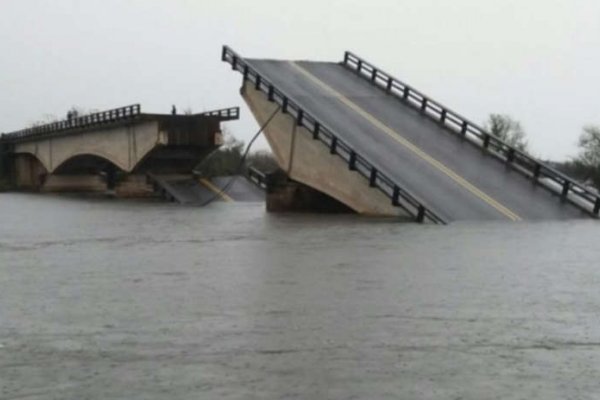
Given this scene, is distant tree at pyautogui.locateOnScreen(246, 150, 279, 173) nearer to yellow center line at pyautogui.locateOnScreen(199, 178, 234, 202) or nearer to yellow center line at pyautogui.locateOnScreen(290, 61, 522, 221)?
yellow center line at pyautogui.locateOnScreen(199, 178, 234, 202)

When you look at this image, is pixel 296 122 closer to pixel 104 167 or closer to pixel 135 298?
pixel 135 298

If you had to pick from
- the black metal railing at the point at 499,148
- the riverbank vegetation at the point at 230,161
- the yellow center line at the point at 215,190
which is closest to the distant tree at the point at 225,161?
the riverbank vegetation at the point at 230,161

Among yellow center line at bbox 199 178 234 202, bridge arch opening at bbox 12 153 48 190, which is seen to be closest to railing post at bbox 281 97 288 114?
yellow center line at bbox 199 178 234 202

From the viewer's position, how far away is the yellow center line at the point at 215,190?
2392 inches

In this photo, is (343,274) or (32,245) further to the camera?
(32,245)

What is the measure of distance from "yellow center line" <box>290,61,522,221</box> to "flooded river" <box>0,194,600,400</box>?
5.89 metres

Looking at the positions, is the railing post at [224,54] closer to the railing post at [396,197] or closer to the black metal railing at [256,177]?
the black metal railing at [256,177]

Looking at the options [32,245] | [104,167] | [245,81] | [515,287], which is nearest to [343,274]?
[515,287]

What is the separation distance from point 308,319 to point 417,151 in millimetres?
23892

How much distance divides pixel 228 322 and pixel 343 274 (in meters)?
5.67

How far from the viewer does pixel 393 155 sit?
34.7 metres

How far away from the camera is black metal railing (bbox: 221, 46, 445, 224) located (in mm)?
30531

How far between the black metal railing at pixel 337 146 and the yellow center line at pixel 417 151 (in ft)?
8.85

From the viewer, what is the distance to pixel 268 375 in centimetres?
915
